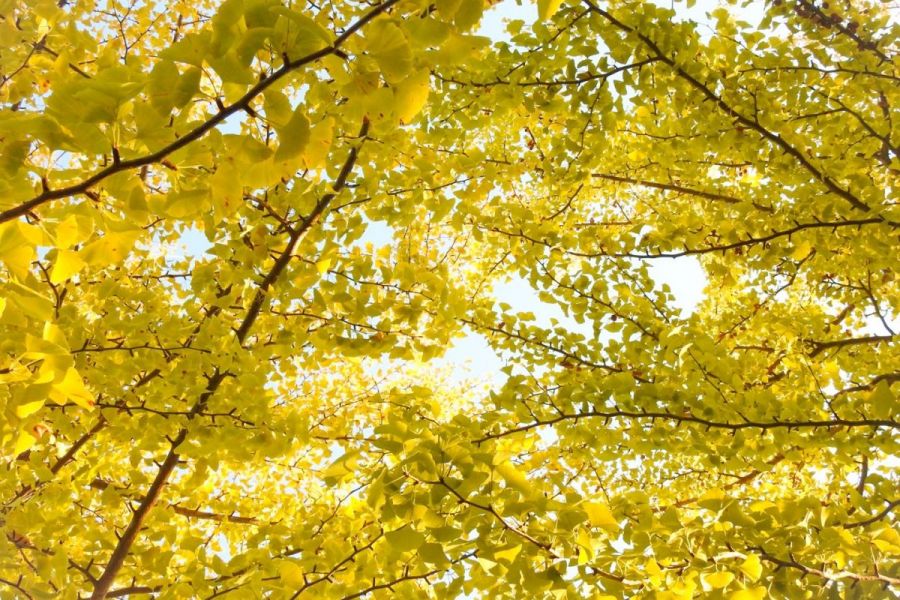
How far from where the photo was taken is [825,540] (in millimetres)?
1485

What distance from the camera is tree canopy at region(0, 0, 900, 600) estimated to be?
1.04m

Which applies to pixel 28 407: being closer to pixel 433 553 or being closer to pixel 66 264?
pixel 66 264

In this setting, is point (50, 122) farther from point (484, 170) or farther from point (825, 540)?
point (484, 170)

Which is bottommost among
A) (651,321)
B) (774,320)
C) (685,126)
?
(651,321)

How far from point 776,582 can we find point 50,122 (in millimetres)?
1931

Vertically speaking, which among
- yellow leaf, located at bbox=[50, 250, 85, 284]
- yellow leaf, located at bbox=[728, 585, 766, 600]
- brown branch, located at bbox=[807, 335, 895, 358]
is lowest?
yellow leaf, located at bbox=[728, 585, 766, 600]

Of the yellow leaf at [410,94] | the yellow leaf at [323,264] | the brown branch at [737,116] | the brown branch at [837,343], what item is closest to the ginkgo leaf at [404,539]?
the yellow leaf at [410,94]

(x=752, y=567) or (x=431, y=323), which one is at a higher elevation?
(x=431, y=323)

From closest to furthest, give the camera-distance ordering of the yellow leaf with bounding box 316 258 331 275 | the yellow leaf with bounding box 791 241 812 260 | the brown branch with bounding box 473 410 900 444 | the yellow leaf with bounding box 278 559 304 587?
1. the yellow leaf with bounding box 278 559 304 587
2. the brown branch with bounding box 473 410 900 444
3. the yellow leaf with bounding box 316 258 331 275
4. the yellow leaf with bounding box 791 241 812 260

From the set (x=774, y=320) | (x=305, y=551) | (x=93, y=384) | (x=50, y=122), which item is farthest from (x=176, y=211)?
(x=774, y=320)

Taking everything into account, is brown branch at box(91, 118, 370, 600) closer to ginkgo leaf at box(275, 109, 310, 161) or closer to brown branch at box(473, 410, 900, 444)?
brown branch at box(473, 410, 900, 444)

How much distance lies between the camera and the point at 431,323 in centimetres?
268

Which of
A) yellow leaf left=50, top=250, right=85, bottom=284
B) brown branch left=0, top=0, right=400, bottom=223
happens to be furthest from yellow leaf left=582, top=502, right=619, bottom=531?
yellow leaf left=50, top=250, right=85, bottom=284

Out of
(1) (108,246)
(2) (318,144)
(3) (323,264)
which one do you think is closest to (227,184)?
(2) (318,144)
